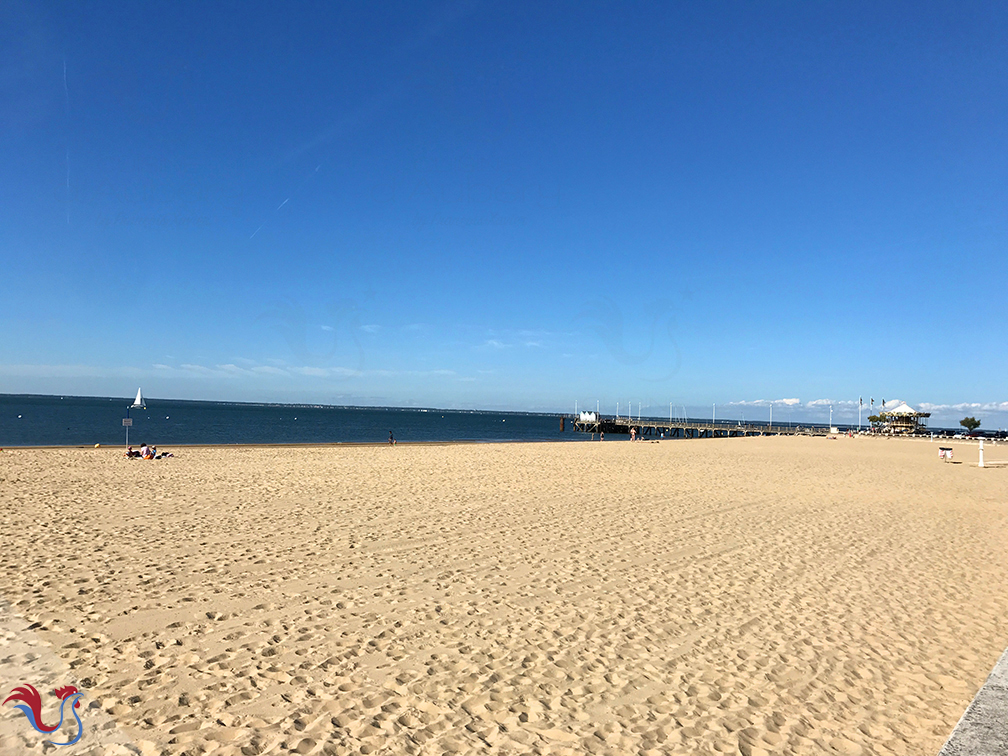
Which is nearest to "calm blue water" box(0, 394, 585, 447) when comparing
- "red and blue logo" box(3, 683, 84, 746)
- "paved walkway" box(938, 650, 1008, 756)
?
"red and blue logo" box(3, 683, 84, 746)

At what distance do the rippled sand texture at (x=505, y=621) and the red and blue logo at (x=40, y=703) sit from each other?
4.6 inches

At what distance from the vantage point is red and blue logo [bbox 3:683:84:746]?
3.69 metres

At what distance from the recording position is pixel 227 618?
572 centimetres

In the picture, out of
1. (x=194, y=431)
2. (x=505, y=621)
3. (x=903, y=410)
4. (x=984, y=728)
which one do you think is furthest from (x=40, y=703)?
(x=903, y=410)

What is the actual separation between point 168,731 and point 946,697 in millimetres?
6085

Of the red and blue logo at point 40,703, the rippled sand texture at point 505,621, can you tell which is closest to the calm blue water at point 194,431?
the rippled sand texture at point 505,621

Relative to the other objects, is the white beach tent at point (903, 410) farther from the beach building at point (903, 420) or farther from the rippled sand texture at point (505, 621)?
the rippled sand texture at point (505, 621)

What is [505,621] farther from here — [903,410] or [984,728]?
[903,410]

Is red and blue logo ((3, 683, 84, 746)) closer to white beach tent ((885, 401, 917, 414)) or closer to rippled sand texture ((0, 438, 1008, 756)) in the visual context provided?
rippled sand texture ((0, 438, 1008, 756))

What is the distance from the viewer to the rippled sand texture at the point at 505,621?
402cm

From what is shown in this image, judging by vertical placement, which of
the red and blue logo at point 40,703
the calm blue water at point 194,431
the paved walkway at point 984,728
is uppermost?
the paved walkway at point 984,728

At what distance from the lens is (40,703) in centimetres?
397

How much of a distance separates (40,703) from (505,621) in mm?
3882

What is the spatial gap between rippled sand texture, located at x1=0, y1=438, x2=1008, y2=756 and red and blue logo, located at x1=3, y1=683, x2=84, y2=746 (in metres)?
0.12
